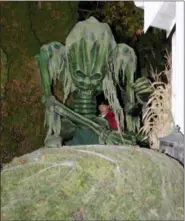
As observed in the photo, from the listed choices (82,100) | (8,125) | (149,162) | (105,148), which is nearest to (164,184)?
(149,162)

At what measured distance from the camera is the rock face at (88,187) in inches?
96.9

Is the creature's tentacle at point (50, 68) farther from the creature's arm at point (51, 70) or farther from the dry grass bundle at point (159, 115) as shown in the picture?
the dry grass bundle at point (159, 115)

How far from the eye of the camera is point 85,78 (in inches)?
147

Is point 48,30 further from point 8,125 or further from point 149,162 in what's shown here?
point 149,162

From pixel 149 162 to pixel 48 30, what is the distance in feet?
9.88

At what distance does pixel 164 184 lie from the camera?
113 inches

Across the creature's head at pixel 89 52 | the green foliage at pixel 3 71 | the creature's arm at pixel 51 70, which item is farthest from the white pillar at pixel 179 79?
the green foliage at pixel 3 71

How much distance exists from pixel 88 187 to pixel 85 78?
4.44 feet

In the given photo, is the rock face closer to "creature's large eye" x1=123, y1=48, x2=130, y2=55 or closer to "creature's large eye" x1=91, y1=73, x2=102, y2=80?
"creature's large eye" x1=91, y1=73, x2=102, y2=80

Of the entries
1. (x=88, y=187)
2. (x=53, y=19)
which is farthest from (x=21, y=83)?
(x=88, y=187)

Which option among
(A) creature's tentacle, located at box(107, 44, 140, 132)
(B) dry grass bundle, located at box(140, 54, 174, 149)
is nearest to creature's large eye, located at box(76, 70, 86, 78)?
(A) creature's tentacle, located at box(107, 44, 140, 132)

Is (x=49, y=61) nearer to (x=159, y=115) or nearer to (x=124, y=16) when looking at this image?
(x=159, y=115)

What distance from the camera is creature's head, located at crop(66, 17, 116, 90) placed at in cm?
366

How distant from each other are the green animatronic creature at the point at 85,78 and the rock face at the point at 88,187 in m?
0.77
